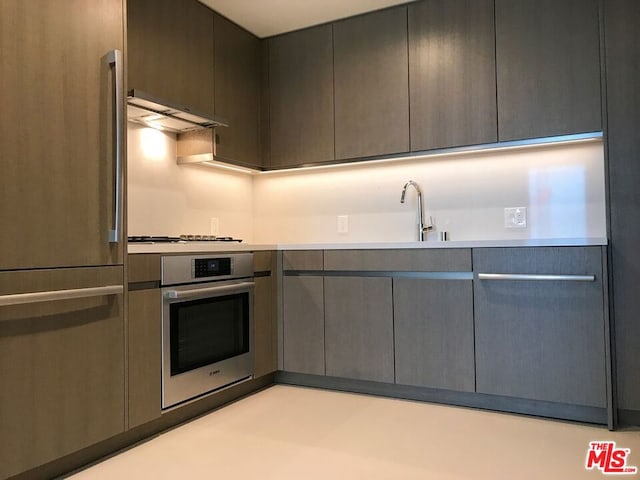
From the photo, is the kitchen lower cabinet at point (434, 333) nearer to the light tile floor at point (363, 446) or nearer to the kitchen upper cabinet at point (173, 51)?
the light tile floor at point (363, 446)

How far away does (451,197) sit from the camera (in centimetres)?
322

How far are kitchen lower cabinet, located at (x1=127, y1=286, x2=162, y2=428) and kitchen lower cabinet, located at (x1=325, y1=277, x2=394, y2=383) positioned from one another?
3.49 feet

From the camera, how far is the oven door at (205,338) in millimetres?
2381

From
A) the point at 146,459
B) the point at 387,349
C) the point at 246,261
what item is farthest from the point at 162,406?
the point at 387,349

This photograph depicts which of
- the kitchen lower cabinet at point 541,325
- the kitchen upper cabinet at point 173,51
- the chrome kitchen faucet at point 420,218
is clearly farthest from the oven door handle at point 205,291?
the kitchen lower cabinet at point 541,325

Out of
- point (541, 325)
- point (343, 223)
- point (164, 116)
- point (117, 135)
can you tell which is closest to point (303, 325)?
point (343, 223)

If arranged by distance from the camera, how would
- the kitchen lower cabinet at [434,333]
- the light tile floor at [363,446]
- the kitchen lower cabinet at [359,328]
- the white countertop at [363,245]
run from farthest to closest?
the kitchen lower cabinet at [359,328] → the kitchen lower cabinet at [434,333] → the white countertop at [363,245] → the light tile floor at [363,446]

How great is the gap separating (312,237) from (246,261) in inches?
34.6

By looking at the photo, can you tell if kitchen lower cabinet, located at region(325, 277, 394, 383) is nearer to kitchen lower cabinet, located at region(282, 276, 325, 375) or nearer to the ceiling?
kitchen lower cabinet, located at region(282, 276, 325, 375)

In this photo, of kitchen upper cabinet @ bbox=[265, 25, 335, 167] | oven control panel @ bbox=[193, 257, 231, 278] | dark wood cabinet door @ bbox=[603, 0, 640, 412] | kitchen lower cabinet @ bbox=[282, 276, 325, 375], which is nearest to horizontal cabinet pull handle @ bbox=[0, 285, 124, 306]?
oven control panel @ bbox=[193, 257, 231, 278]

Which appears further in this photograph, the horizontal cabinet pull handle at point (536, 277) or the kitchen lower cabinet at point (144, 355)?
the horizontal cabinet pull handle at point (536, 277)

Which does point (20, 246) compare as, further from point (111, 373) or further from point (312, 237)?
point (312, 237)

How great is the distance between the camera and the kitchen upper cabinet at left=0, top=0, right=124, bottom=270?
1729mm

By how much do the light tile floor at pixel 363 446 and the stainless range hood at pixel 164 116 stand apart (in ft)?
5.34
